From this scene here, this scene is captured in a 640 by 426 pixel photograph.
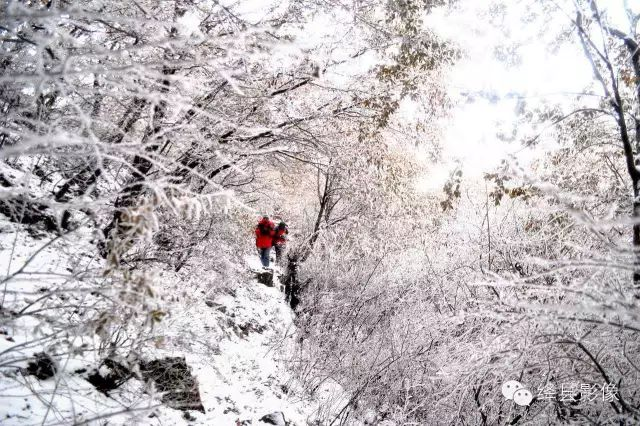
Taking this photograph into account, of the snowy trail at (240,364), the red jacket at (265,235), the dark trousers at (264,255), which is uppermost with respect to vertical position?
the red jacket at (265,235)

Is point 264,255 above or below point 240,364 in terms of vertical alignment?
above

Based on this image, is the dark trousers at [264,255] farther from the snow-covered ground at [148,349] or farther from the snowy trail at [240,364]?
the snowy trail at [240,364]

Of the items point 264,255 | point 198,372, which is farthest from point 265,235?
point 198,372

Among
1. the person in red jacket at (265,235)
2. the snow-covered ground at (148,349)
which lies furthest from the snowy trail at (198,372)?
the person in red jacket at (265,235)

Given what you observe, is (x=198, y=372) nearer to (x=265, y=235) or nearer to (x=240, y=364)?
(x=240, y=364)

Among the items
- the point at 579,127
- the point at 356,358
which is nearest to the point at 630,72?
the point at 579,127

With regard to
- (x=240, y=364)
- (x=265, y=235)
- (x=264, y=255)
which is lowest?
(x=240, y=364)

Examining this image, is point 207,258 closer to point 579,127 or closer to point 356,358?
point 356,358

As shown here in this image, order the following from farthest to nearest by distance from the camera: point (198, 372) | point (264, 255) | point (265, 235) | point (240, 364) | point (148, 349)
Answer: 1. point (264, 255)
2. point (265, 235)
3. point (240, 364)
4. point (198, 372)
5. point (148, 349)

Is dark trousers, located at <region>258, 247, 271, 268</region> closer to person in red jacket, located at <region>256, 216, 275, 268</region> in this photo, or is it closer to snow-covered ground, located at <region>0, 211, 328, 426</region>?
person in red jacket, located at <region>256, 216, 275, 268</region>

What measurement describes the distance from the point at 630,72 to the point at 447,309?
13.5 feet

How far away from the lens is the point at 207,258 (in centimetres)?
598

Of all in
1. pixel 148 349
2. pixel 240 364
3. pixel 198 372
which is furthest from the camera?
pixel 240 364

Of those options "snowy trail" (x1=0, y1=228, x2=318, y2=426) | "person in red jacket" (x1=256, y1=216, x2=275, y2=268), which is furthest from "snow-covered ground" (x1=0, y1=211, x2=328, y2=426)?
"person in red jacket" (x1=256, y1=216, x2=275, y2=268)
